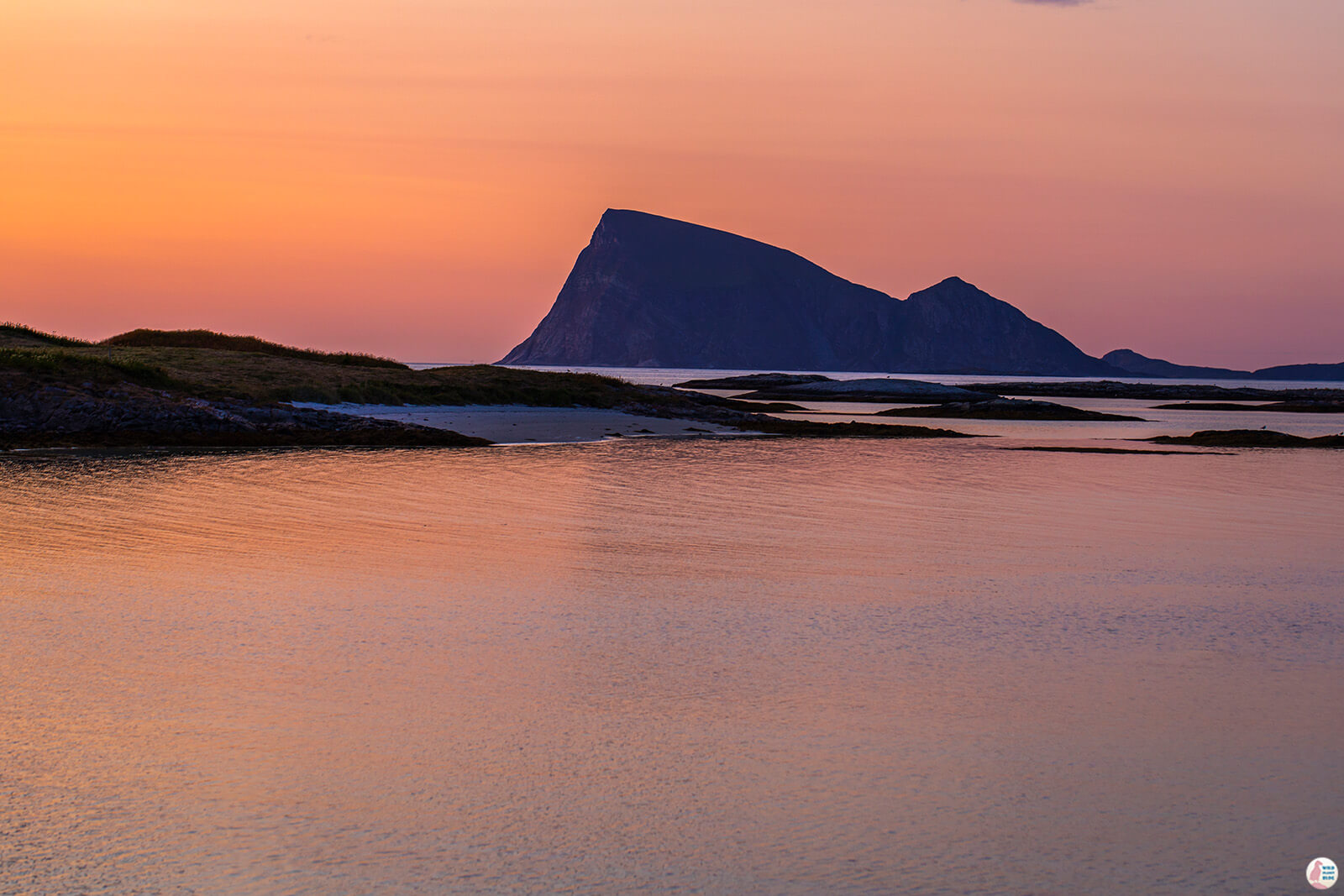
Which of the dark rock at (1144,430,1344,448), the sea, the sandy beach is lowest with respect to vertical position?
the sea

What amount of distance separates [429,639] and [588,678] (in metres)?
1.96

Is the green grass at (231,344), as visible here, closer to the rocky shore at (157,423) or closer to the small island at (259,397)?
the small island at (259,397)

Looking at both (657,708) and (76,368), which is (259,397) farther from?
(657,708)

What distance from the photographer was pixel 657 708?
26.6 ft

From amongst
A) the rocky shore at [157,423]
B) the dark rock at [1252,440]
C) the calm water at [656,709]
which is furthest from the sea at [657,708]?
the dark rock at [1252,440]

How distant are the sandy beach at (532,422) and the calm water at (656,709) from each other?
24.5 m

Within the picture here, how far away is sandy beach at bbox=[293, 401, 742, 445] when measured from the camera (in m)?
42.5

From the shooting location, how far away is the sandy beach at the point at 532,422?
139ft

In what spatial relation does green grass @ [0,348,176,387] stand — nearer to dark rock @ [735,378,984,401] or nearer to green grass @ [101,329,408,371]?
green grass @ [101,329,408,371]

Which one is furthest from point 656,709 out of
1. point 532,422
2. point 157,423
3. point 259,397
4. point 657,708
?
point 259,397

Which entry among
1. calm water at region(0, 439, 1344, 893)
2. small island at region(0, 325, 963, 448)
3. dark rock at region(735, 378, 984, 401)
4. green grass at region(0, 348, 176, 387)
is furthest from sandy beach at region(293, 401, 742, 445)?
dark rock at region(735, 378, 984, 401)

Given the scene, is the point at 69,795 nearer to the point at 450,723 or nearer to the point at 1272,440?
the point at 450,723

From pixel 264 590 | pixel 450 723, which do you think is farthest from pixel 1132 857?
pixel 264 590

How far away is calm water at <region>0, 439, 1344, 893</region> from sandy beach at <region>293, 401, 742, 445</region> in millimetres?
24464
